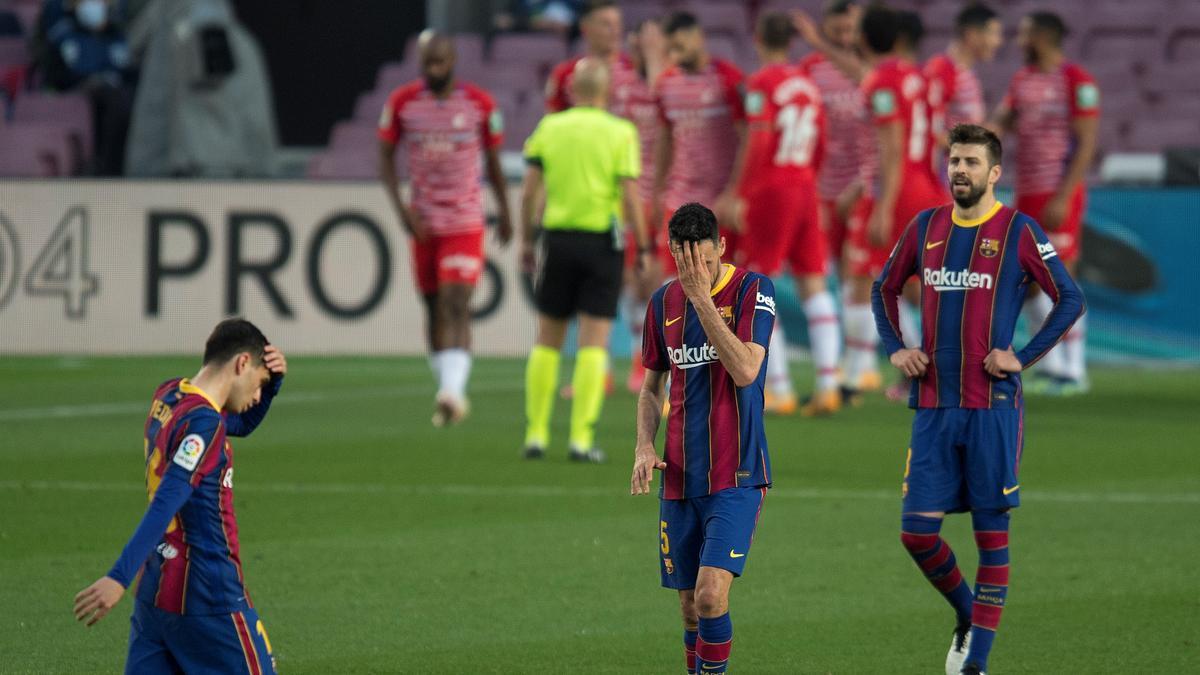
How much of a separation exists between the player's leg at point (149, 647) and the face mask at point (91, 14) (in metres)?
16.8

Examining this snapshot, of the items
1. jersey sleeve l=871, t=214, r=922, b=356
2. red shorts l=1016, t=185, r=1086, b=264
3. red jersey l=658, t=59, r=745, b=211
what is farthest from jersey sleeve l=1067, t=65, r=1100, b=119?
jersey sleeve l=871, t=214, r=922, b=356

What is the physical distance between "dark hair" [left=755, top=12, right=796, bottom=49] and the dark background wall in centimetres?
1119

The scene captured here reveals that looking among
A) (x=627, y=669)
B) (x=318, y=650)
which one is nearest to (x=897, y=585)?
(x=627, y=669)

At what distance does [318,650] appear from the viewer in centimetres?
617

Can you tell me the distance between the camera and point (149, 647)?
178 inches

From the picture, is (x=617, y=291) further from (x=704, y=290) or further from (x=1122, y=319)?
(x=1122, y=319)

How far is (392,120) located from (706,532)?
752 centimetres

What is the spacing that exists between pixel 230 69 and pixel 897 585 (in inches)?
564

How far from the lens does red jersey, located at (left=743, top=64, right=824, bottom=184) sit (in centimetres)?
1262

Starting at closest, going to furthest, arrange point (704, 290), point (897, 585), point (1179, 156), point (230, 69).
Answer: point (704, 290) → point (897, 585) → point (1179, 156) → point (230, 69)

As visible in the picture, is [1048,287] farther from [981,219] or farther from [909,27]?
[909,27]

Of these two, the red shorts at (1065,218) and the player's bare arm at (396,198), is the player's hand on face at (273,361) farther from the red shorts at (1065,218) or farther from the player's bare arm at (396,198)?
the red shorts at (1065,218)

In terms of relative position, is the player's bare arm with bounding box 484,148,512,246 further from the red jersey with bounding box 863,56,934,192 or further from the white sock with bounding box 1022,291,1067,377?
the white sock with bounding box 1022,291,1067,377

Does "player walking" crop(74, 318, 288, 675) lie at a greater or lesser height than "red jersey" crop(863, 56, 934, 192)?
lesser
